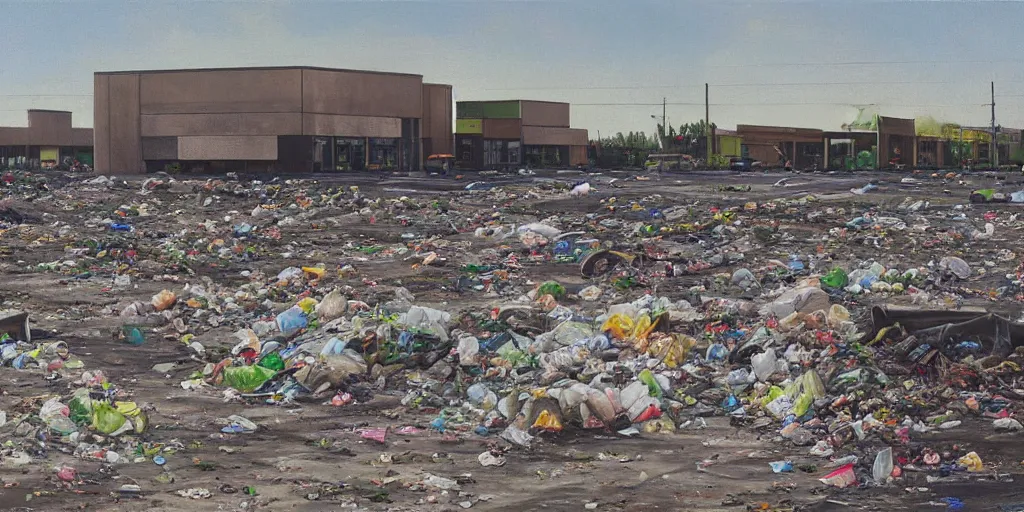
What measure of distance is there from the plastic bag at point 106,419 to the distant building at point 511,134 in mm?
51806

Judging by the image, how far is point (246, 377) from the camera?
8.69 metres

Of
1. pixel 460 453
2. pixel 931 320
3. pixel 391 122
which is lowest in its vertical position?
pixel 460 453

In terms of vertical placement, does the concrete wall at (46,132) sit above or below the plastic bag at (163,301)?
above

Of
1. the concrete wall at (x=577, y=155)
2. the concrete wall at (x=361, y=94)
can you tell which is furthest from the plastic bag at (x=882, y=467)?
the concrete wall at (x=577, y=155)

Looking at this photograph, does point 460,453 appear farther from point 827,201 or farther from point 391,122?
point 391,122

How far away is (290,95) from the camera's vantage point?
44.8m

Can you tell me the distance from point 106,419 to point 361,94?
40.4 meters

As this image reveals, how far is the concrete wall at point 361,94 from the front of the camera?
45.0 meters

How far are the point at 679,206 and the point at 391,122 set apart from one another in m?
27.7

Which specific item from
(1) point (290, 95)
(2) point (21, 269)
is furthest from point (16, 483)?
(1) point (290, 95)

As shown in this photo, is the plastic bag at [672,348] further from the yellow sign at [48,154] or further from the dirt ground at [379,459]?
the yellow sign at [48,154]

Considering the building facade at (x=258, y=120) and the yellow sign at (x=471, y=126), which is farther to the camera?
the yellow sign at (x=471, y=126)

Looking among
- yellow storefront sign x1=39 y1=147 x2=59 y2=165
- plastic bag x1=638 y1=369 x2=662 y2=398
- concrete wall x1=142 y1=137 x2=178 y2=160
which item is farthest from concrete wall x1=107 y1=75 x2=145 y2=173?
plastic bag x1=638 y1=369 x2=662 y2=398

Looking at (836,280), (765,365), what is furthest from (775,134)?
(765,365)
